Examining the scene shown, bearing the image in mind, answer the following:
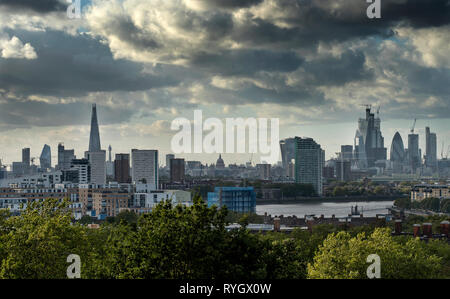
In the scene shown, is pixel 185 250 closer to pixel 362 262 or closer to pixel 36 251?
pixel 36 251

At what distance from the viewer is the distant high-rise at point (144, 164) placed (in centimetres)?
6003

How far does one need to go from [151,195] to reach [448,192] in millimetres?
26468

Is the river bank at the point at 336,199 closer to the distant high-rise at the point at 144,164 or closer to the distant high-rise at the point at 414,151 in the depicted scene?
the distant high-rise at the point at 144,164

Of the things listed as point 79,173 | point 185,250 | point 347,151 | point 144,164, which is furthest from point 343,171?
point 185,250

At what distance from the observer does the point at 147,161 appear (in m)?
60.6

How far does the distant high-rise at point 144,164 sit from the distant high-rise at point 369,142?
55930 millimetres

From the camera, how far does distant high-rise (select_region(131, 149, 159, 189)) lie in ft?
197

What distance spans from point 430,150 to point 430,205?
58028 millimetres

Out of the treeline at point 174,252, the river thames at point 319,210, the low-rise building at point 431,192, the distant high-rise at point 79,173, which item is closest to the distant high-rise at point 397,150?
the river thames at point 319,210

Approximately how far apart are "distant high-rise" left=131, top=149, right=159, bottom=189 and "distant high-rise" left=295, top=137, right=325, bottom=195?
19214 millimetres

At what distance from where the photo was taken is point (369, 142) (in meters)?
109

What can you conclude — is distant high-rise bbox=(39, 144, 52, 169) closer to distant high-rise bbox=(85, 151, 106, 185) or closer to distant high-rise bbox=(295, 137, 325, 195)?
distant high-rise bbox=(85, 151, 106, 185)

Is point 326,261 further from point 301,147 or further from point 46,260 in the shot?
point 301,147

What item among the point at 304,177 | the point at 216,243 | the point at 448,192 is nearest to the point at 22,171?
the point at 304,177
